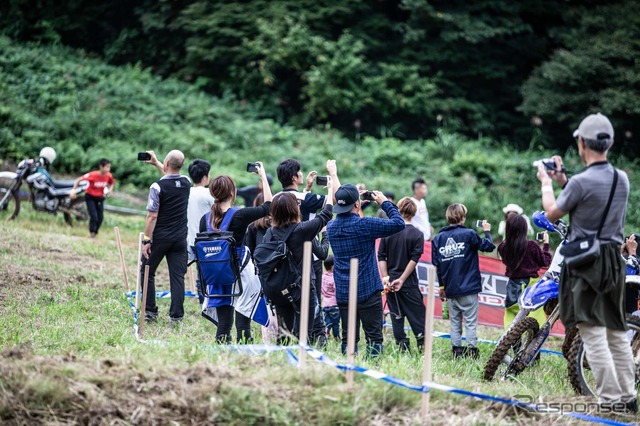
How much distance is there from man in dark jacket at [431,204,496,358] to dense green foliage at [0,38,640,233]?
464 inches

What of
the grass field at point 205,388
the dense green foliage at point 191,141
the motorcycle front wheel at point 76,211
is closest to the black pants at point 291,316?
the grass field at point 205,388

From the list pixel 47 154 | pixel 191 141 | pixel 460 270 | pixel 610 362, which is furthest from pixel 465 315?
pixel 191 141

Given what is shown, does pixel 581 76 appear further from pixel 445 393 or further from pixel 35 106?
pixel 445 393

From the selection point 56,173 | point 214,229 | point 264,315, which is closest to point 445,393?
point 264,315

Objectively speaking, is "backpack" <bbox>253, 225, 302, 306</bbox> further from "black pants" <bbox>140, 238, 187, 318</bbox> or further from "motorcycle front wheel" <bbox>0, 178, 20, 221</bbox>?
"motorcycle front wheel" <bbox>0, 178, 20, 221</bbox>

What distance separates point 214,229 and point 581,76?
1896 cm

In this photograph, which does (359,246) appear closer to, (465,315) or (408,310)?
(408,310)

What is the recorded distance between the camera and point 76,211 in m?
16.2

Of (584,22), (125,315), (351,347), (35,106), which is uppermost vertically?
(584,22)

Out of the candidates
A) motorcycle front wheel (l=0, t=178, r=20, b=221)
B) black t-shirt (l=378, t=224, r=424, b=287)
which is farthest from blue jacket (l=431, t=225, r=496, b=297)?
motorcycle front wheel (l=0, t=178, r=20, b=221)

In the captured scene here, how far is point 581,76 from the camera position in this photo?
2420 centimetres

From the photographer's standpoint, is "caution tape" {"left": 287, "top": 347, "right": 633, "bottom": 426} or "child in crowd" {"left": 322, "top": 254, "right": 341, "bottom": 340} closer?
"caution tape" {"left": 287, "top": 347, "right": 633, "bottom": 426}

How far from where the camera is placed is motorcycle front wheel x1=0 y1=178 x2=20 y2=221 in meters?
15.5

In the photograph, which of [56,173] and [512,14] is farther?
[512,14]
